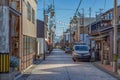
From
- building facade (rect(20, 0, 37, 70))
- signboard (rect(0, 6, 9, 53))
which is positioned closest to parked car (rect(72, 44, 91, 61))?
building facade (rect(20, 0, 37, 70))

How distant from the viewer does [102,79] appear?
20.2 m

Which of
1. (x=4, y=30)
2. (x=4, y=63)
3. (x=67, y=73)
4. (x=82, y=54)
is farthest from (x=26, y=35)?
(x=82, y=54)

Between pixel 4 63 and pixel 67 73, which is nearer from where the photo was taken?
pixel 4 63

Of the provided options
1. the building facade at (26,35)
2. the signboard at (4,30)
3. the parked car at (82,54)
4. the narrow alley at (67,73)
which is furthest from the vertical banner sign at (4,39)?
the parked car at (82,54)

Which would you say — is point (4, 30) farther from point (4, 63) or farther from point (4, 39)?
point (4, 63)

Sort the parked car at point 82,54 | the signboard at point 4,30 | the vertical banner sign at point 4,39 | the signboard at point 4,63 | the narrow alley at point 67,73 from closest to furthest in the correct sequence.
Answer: the signboard at point 4,63 < the vertical banner sign at point 4,39 < the signboard at point 4,30 < the narrow alley at point 67,73 < the parked car at point 82,54

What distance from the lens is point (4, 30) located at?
1806 cm

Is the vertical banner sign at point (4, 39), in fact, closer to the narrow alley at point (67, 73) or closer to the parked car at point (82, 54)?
the narrow alley at point (67, 73)

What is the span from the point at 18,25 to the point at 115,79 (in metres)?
8.67

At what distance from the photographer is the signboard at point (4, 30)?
59.0ft

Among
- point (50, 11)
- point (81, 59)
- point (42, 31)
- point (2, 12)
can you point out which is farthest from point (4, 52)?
point (42, 31)

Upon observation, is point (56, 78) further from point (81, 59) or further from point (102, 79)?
point (81, 59)

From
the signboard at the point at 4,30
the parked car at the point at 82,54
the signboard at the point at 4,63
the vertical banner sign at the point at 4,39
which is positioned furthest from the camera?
the parked car at the point at 82,54

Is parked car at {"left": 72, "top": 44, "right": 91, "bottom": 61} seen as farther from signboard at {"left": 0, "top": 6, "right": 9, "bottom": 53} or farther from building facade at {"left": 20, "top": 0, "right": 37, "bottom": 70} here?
signboard at {"left": 0, "top": 6, "right": 9, "bottom": 53}
